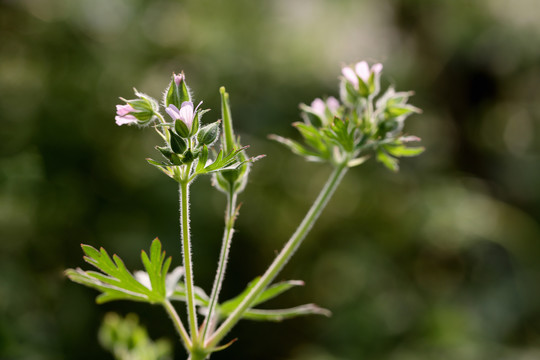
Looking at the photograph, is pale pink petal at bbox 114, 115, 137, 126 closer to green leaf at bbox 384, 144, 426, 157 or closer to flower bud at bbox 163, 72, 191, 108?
flower bud at bbox 163, 72, 191, 108

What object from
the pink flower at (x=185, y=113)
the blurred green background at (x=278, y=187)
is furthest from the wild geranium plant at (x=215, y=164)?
the blurred green background at (x=278, y=187)

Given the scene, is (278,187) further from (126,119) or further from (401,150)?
(126,119)

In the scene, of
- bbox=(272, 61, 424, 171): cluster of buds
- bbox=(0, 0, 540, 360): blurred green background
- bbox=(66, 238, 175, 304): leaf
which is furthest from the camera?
bbox=(0, 0, 540, 360): blurred green background

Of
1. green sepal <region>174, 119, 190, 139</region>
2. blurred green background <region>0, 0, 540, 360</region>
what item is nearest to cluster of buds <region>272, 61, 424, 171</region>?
green sepal <region>174, 119, 190, 139</region>

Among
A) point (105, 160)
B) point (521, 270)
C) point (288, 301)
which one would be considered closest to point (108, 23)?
point (105, 160)

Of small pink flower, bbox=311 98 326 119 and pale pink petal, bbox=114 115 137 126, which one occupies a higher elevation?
small pink flower, bbox=311 98 326 119

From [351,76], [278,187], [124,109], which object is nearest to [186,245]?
[124,109]
